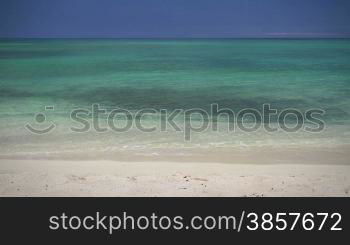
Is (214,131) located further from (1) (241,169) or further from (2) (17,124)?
(2) (17,124)

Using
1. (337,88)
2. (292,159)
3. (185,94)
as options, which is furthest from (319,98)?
(292,159)

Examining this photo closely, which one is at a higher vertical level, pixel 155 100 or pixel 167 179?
→ pixel 155 100

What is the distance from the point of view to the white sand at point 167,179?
4172 millimetres

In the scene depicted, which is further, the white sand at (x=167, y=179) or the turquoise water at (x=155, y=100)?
the turquoise water at (x=155, y=100)

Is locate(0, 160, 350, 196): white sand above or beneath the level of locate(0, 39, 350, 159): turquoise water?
beneath

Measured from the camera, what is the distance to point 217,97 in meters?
12.4

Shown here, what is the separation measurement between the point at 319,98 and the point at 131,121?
250 inches

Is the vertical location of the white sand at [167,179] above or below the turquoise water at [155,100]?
below

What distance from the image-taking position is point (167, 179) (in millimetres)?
4570

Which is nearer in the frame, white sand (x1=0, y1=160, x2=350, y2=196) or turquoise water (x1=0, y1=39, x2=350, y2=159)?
white sand (x1=0, y1=160, x2=350, y2=196)

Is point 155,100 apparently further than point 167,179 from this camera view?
Yes

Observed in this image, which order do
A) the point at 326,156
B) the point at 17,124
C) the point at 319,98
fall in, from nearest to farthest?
the point at 326,156 < the point at 17,124 < the point at 319,98

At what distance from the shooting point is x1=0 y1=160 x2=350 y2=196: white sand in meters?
4.17

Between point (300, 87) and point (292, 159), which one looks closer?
point (292, 159)
